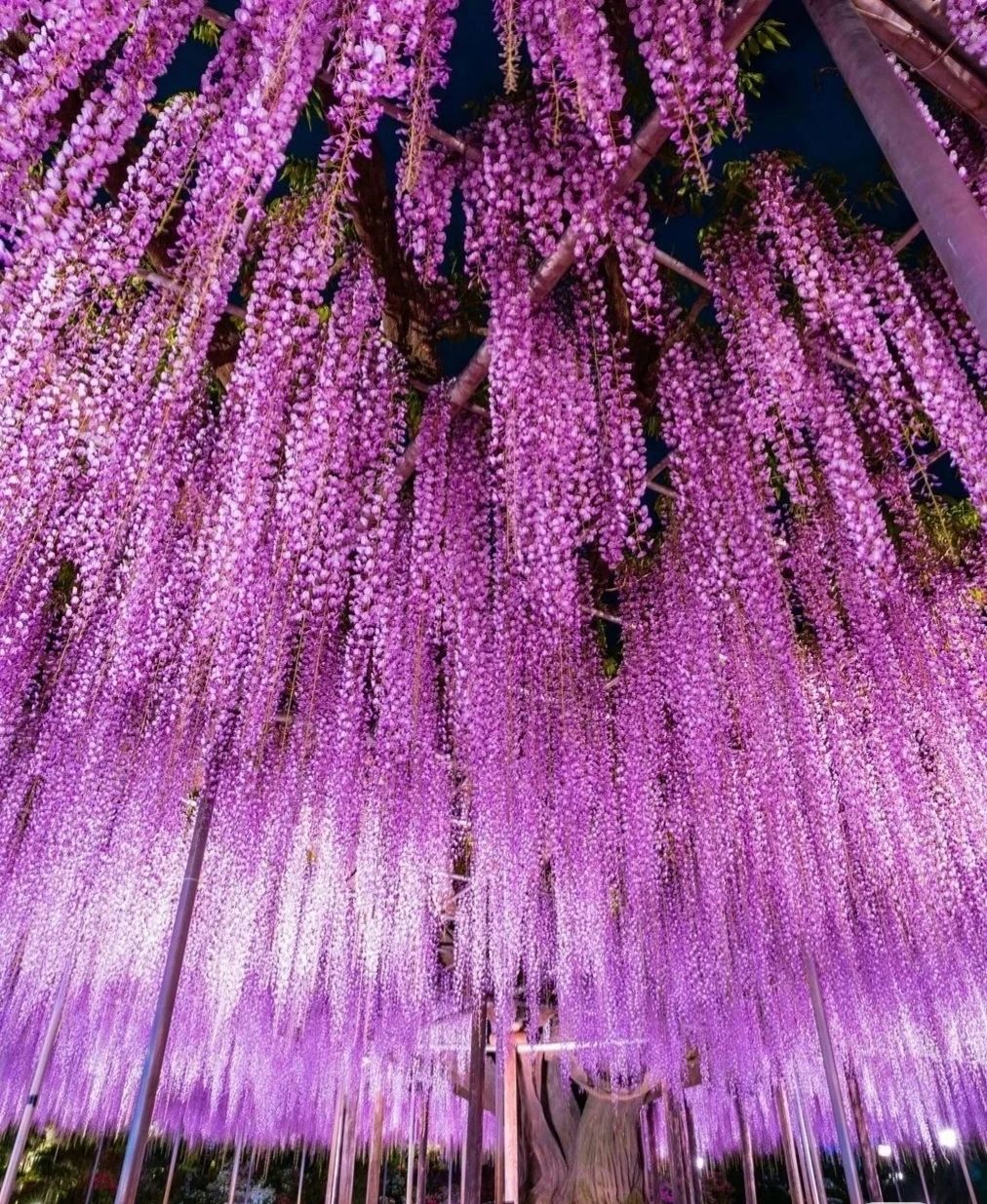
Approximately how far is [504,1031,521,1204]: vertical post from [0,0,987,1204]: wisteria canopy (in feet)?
4.61

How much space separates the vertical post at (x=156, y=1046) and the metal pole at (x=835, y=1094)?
4.23 metres

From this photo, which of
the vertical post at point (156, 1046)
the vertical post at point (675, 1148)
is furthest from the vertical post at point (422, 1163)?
the vertical post at point (156, 1046)

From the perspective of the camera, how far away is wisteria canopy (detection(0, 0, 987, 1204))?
243cm

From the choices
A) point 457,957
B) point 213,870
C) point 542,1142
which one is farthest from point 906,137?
point 542,1142

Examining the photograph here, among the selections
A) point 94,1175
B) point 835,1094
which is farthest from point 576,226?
point 94,1175

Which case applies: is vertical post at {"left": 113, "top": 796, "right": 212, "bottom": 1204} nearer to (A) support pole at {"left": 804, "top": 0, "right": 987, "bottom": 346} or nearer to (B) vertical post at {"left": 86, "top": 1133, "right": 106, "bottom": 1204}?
(A) support pole at {"left": 804, "top": 0, "right": 987, "bottom": 346}

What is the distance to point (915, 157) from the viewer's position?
1609mm

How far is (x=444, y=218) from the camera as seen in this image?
2.78m

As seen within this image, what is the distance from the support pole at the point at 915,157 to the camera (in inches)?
57.2

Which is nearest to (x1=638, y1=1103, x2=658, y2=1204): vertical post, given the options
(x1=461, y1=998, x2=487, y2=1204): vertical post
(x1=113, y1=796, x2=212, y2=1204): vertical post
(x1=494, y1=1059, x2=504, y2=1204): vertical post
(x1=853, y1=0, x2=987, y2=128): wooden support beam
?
(x1=494, y1=1059, x2=504, y2=1204): vertical post

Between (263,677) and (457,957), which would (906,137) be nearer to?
(263,677)

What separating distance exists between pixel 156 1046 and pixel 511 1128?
7287 millimetres

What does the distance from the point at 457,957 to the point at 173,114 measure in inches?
297

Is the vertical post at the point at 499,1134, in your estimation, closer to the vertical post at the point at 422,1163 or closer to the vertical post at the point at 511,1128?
the vertical post at the point at 511,1128
